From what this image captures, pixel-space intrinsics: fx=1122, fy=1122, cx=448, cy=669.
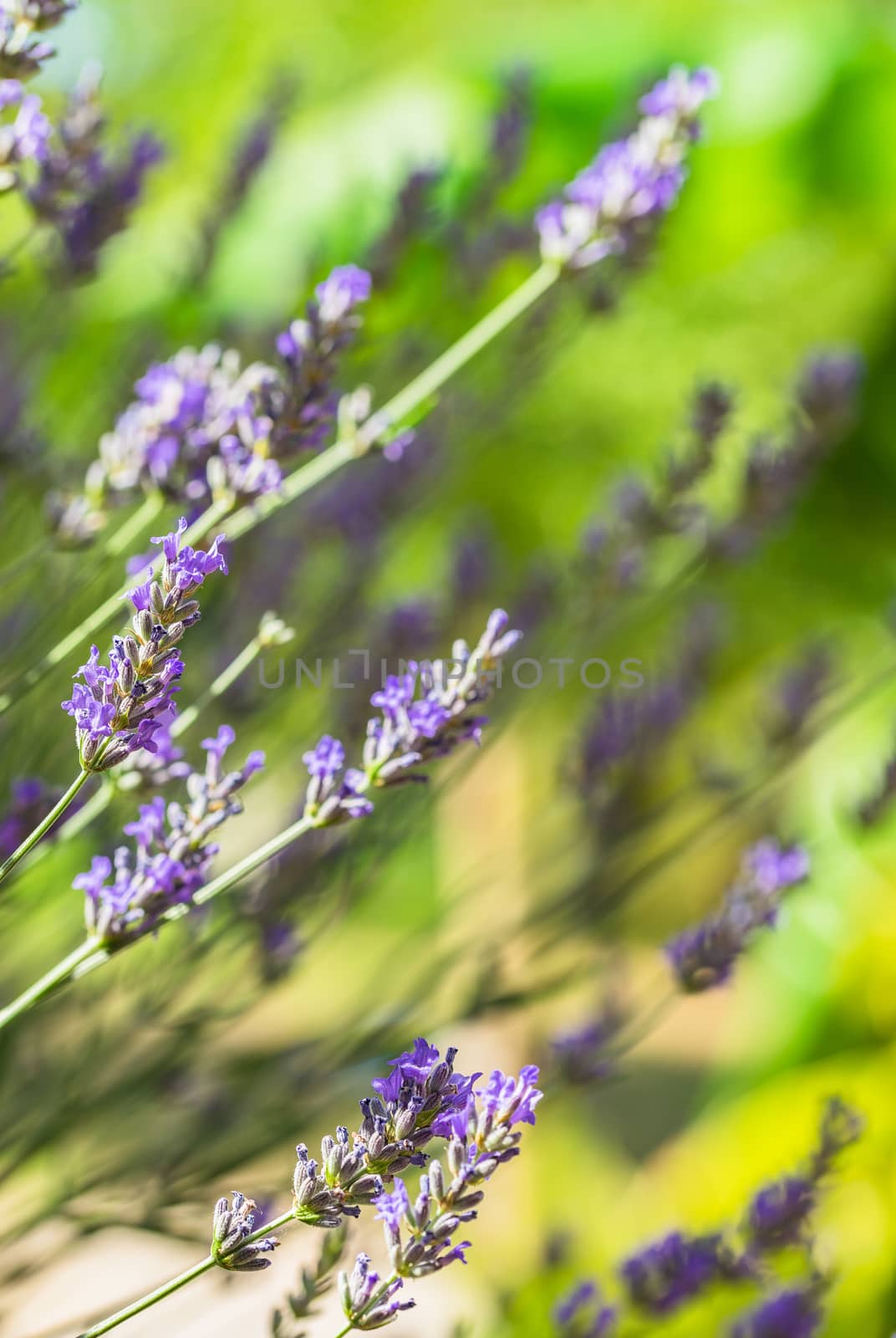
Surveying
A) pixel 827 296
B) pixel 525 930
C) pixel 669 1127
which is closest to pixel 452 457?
pixel 525 930

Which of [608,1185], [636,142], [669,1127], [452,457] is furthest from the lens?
[669,1127]

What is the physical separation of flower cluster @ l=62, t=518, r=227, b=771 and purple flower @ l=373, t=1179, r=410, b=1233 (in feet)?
0.50

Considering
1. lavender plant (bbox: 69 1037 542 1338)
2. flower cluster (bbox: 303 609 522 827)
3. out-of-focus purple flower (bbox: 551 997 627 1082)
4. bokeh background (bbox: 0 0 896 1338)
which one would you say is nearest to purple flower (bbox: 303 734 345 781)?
flower cluster (bbox: 303 609 522 827)

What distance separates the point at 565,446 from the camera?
10.2 ft

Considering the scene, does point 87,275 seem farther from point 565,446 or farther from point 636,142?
point 565,446

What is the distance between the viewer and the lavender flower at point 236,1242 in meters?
0.33

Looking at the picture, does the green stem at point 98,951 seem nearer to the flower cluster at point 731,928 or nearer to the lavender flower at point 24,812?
the lavender flower at point 24,812

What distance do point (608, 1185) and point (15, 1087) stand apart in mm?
1115

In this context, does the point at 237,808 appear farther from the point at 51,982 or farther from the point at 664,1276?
the point at 664,1276

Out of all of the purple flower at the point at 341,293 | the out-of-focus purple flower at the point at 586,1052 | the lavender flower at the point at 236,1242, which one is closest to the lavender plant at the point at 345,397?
the purple flower at the point at 341,293

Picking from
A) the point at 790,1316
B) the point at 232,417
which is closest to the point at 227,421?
the point at 232,417

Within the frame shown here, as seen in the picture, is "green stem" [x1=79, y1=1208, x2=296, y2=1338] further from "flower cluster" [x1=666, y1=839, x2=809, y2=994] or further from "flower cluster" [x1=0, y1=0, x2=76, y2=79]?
"flower cluster" [x1=0, y1=0, x2=76, y2=79]

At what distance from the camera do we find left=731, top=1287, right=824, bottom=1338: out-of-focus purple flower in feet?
1.97

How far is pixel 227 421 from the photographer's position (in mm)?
496
